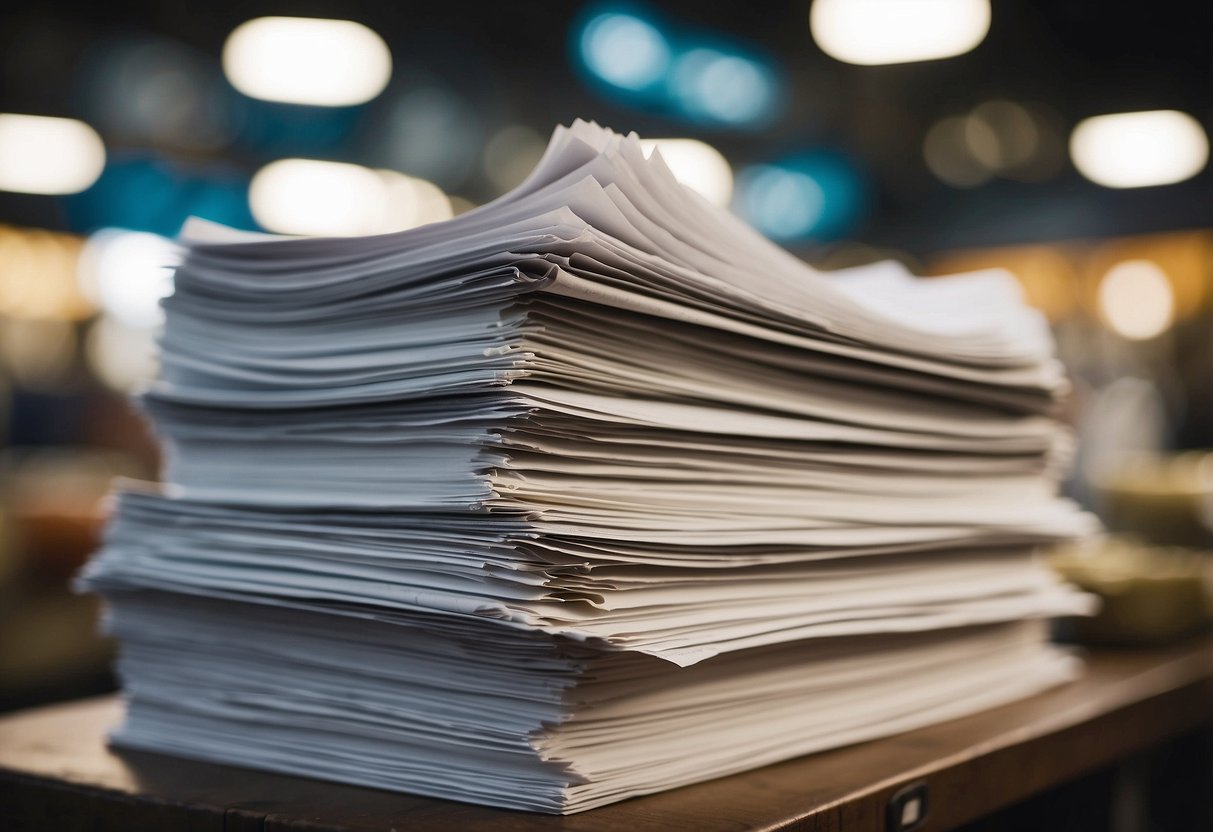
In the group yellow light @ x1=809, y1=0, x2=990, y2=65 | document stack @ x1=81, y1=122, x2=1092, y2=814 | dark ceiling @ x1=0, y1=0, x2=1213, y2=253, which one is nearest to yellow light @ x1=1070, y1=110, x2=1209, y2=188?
dark ceiling @ x1=0, y1=0, x2=1213, y2=253

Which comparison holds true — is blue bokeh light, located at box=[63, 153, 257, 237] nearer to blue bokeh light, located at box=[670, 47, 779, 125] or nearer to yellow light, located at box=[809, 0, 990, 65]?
blue bokeh light, located at box=[670, 47, 779, 125]

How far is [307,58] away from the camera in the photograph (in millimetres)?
4961

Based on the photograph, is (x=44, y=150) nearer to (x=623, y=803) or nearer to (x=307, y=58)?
(x=307, y=58)

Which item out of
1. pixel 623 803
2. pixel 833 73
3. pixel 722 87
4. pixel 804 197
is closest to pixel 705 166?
pixel 722 87

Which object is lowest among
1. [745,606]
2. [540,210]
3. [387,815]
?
[387,815]

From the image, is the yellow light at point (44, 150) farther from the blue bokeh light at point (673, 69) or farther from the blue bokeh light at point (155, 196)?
the blue bokeh light at point (673, 69)

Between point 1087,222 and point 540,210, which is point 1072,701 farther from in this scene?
point 1087,222

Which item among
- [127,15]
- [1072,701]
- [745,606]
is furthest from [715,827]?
[127,15]

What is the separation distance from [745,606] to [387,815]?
0.24 meters

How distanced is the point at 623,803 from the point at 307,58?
476 cm

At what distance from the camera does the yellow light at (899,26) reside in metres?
4.00

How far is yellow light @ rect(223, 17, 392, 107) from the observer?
4848 mm

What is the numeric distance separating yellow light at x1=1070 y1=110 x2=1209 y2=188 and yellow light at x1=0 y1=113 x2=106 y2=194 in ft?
20.2

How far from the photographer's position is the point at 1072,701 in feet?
3.32
